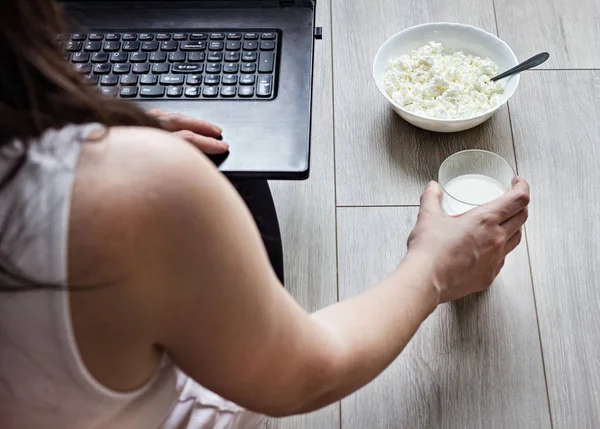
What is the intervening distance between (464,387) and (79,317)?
66cm

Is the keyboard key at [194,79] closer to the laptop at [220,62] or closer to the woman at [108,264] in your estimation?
the laptop at [220,62]

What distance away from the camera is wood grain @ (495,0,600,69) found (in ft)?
3.94

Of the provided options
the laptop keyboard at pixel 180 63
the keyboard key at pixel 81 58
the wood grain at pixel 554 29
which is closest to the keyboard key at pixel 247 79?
the laptop keyboard at pixel 180 63

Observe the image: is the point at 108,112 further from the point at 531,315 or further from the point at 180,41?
the point at 531,315

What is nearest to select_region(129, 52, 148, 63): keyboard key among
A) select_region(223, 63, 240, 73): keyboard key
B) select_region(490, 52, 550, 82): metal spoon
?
select_region(223, 63, 240, 73): keyboard key

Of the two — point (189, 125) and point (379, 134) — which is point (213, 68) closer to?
point (189, 125)

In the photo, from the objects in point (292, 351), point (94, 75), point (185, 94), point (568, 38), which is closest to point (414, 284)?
point (292, 351)

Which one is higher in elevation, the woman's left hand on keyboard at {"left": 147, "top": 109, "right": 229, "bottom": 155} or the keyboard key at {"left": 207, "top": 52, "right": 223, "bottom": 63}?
the keyboard key at {"left": 207, "top": 52, "right": 223, "bottom": 63}

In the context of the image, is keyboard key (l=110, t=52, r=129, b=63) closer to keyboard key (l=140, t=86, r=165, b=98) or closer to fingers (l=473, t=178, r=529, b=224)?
keyboard key (l=140, t=86, r=165, b=98)

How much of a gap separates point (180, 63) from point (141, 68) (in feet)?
0.16

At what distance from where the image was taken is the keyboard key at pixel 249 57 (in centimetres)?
85

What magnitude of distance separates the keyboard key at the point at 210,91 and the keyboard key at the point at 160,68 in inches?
2.4

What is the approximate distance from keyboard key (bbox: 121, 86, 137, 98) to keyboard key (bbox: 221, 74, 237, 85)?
11cm

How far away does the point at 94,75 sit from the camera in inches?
33.3
